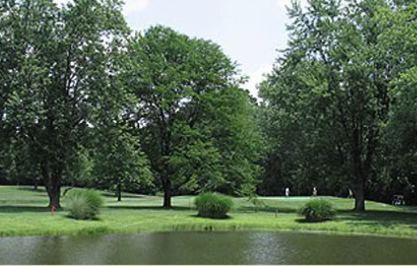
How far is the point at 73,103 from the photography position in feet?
128

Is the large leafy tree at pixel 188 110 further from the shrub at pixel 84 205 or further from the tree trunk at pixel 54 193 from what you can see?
the shrub at pixel 84 205

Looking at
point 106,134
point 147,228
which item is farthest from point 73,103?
point 147,228

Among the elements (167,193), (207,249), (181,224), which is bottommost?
(207,249)

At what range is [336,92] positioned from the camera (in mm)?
41188

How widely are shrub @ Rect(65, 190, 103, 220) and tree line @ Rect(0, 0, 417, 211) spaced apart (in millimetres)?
7519

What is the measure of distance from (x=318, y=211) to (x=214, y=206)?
622cm

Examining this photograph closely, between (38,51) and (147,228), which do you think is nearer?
(147,228)

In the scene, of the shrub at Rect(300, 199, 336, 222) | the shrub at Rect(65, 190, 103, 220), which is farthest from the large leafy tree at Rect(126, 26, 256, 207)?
the shrub at Rect(65, 190, 103, 220)

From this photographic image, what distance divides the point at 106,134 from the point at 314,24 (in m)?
18.3

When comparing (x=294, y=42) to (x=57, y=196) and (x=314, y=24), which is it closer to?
(x=314, y=24)

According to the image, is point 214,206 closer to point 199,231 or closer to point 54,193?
point 199,231

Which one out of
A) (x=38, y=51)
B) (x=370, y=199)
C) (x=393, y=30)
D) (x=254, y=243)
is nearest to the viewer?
(x=254, y=243)

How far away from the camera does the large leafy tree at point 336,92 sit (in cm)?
4006

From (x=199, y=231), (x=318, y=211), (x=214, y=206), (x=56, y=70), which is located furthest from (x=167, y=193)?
(x=318, y=211)
